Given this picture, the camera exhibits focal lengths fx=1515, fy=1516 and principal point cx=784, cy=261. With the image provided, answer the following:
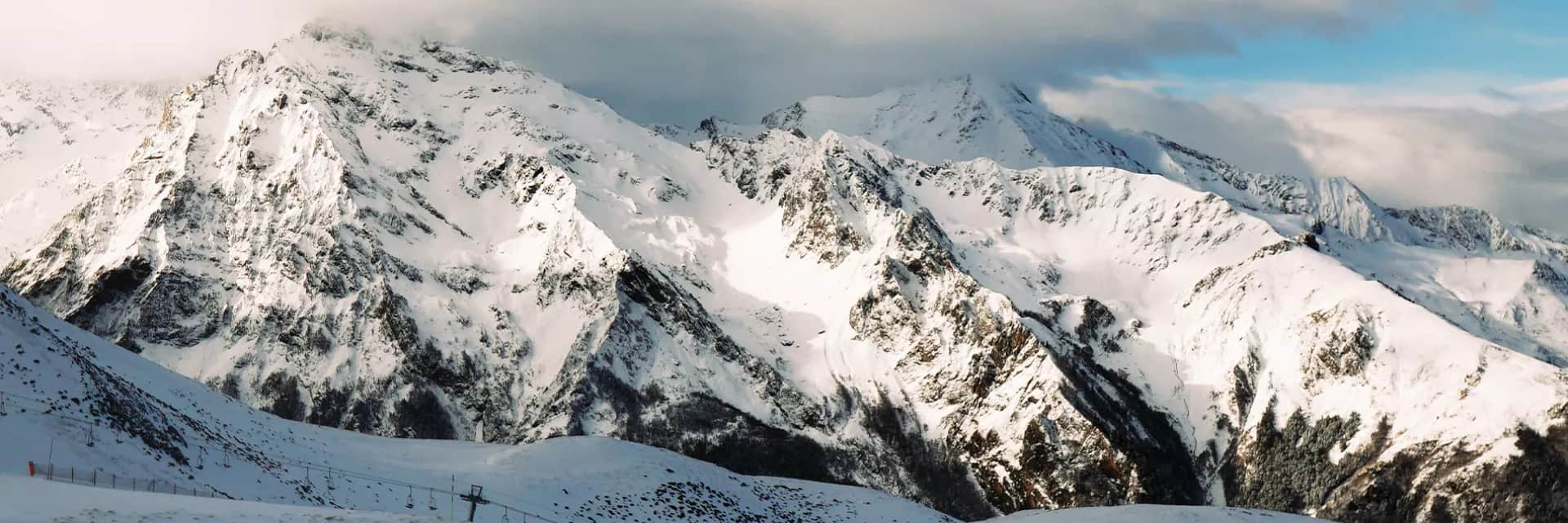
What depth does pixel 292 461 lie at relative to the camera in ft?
280

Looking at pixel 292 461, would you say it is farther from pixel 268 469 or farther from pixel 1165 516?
pixel 1165 516

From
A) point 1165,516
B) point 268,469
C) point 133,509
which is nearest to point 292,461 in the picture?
point 268,469

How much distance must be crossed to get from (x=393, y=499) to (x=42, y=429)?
21367mm

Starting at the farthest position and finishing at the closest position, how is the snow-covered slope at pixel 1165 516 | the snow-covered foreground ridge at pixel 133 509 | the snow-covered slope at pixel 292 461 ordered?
the snow-covered slope at pixel 1165 516
the snow-covered slope at pixel 292 461
the snow-covered foreground ridge at pixel 133 509

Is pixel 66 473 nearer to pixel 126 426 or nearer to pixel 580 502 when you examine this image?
pixel 126 426

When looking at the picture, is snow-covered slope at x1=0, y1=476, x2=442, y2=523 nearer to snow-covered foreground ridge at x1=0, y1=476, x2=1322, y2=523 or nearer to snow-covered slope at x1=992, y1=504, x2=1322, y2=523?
snow-covered foreground ridge at x1=0, y1=476, x2=1322, y2=523

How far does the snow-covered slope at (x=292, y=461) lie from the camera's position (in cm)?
6538

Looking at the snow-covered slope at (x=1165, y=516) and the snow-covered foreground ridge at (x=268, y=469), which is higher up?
the snow-covered foreground ridge at (x=268, y=469)

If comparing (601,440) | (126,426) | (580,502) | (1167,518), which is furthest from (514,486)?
(1167,518)

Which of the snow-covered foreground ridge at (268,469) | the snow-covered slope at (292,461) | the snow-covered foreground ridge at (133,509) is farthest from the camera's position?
the snow-covered slope at (292,461)

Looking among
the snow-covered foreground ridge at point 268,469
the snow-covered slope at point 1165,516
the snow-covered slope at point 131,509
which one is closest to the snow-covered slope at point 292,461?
the snow-covered foreground ridge at point 268,469

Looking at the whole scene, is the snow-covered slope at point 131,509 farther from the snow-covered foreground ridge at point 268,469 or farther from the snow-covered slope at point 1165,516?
the snow-covered slope at point 1165,516

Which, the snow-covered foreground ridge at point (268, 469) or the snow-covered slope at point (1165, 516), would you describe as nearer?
the snow-covered foreground ridge at point (268, 469)

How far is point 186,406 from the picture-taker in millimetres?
87438
